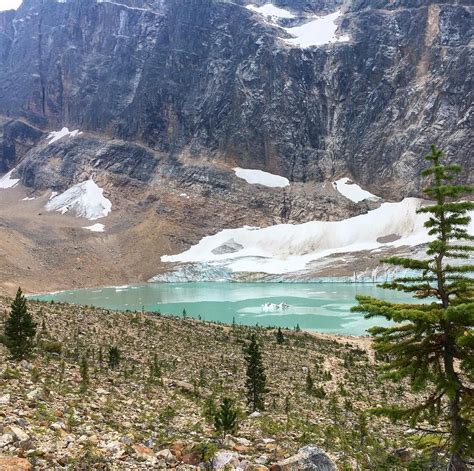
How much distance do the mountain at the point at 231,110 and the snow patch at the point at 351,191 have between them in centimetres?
268

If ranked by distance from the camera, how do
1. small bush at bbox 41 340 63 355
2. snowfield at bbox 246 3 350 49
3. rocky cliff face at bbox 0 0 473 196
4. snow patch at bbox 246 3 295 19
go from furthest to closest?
1. snow patch at bbox 246 3 295 19
2. snowfield at bbox 246 3 350 49
3. rocky cliff face at bbox 0 0 473 196
4. small bush at bbox 41 340 63 355

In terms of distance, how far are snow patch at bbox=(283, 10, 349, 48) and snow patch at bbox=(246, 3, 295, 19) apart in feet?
31.8

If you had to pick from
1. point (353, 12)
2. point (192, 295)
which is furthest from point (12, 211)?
point (353, 12)

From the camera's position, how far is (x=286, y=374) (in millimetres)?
Result: 20641

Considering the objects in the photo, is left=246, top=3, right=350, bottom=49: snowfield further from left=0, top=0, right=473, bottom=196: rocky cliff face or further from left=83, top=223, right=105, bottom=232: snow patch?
left=83, top=223, right=105, bottom=232: snow patch

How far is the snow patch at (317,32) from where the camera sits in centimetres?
15625

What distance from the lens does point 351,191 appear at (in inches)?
5231

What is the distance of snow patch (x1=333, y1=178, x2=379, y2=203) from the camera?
130 m

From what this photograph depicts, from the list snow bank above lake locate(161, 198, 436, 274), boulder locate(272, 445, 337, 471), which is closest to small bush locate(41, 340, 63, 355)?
boulder locate(272, 445, 337, 471)

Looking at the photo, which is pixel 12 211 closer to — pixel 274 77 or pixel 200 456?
pixel 274 77

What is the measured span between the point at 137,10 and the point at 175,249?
10275cm

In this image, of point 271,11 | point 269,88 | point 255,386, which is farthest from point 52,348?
point 271,11

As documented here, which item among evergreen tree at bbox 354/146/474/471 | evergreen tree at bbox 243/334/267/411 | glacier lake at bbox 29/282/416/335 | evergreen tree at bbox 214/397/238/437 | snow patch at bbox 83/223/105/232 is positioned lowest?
glacier lake at bbox 29/282/416/335

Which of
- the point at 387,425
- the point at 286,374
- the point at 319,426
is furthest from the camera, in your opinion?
the point at 286,374
